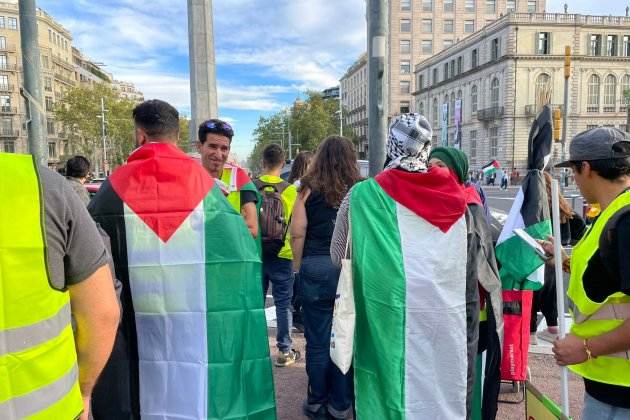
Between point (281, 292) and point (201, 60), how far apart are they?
3.84m

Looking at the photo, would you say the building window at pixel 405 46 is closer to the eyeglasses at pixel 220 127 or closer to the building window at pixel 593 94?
the building window at pixel 593 94

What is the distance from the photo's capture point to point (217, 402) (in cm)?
226

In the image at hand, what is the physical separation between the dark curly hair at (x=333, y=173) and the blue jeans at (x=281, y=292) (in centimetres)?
141

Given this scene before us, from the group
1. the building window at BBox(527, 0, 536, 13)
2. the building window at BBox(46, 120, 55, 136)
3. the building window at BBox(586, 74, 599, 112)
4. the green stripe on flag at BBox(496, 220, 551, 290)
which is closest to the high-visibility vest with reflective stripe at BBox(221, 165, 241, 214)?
the green stripe on flag at BBox(496, 220, 551, 290)

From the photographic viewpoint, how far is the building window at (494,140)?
53.2 m

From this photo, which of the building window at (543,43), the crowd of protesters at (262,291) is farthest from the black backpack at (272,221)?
the building window at (543,43)

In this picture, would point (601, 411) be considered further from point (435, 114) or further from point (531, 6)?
point (531, 6)

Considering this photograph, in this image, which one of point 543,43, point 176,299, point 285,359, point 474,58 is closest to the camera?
point 176,299

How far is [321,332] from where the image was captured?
10.9 feet

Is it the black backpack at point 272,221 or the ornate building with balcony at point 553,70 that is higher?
the ornate building with balcony at point 553,70

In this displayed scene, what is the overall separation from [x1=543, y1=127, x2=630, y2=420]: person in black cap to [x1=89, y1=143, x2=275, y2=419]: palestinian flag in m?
1.42

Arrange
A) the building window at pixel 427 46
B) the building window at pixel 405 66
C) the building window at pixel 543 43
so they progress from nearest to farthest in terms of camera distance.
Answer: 1. the building window at pixel 543 43
2. the building window at pixel 427 46
3. the building window at pixel 405 66

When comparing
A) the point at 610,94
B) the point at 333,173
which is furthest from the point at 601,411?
the point at 610,94

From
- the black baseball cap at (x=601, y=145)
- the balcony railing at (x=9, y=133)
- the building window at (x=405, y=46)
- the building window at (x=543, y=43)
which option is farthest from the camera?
the building window at (x=405, y=46)
